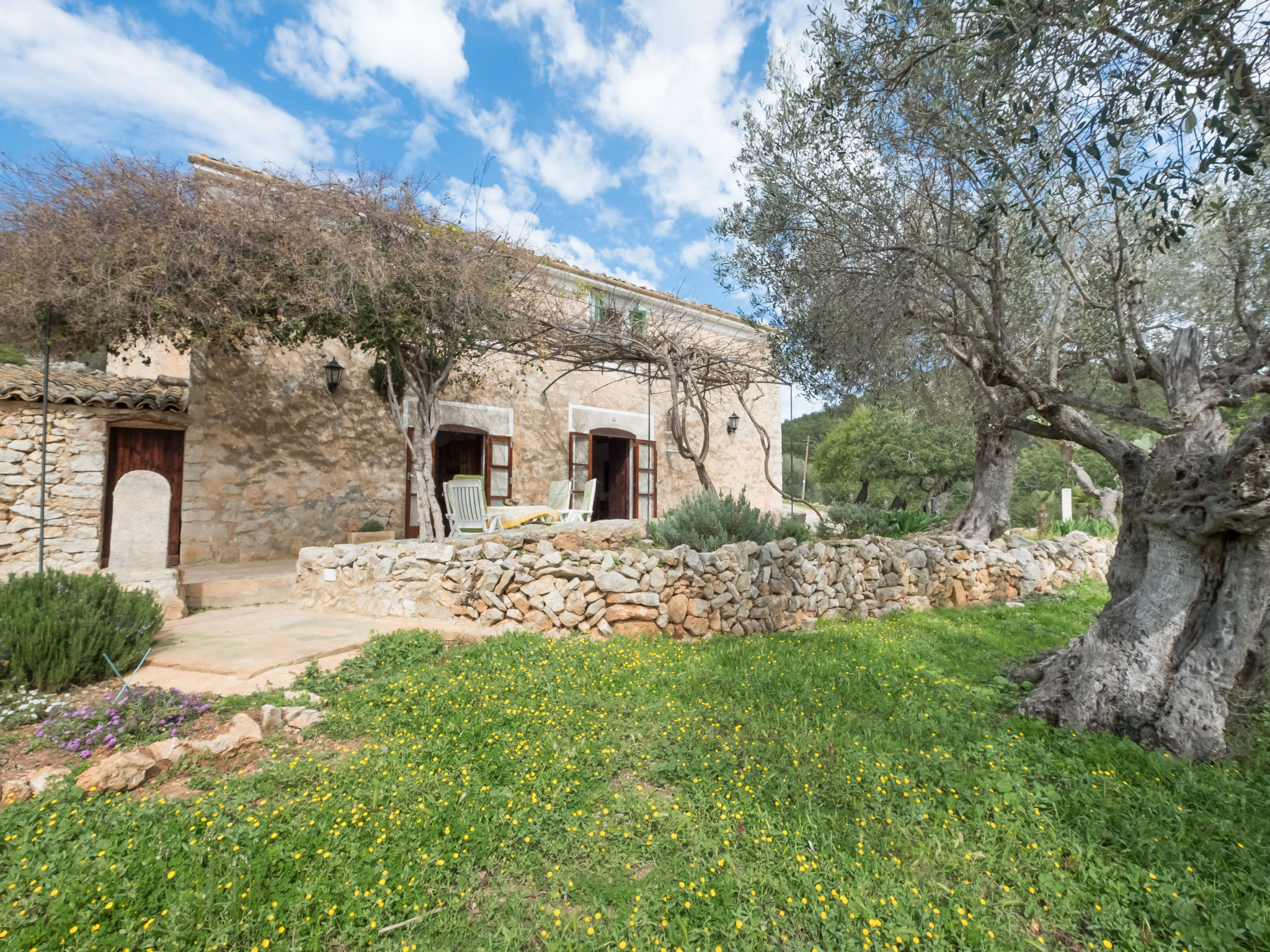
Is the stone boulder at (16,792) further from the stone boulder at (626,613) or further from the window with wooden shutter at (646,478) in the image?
the window with wooden shutter at (646,478)

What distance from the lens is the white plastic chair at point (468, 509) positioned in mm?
7738

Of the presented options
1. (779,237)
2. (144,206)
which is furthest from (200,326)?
(779,237)

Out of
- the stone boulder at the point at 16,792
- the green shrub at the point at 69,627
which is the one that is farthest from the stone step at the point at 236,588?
the stone boulder at the point at 16,792

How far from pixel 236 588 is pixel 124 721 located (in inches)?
139

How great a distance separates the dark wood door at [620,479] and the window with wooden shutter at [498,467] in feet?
7.84

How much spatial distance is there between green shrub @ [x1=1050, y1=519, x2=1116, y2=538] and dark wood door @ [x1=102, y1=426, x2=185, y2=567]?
13233 millimetres

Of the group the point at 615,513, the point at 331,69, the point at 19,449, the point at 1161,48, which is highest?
the point at 331,69

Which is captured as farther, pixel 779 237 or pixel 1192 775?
pixel 779 237

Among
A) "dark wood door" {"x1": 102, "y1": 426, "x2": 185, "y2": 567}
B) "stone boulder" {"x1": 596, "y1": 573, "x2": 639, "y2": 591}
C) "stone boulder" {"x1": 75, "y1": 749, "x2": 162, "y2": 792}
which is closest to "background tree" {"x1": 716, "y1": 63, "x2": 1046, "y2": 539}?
"stone boulder" {"x1": 596, "y1": 573, "x2": 639, "y2": 591}

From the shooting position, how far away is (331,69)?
486 cm

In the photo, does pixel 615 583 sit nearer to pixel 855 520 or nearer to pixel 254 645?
pixel 254 645

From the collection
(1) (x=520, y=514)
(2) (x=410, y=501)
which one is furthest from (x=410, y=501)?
(1) (x=520, y=514)

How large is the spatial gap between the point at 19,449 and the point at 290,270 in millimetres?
3787

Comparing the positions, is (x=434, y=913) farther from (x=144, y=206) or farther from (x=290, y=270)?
(x=144, y=206)
